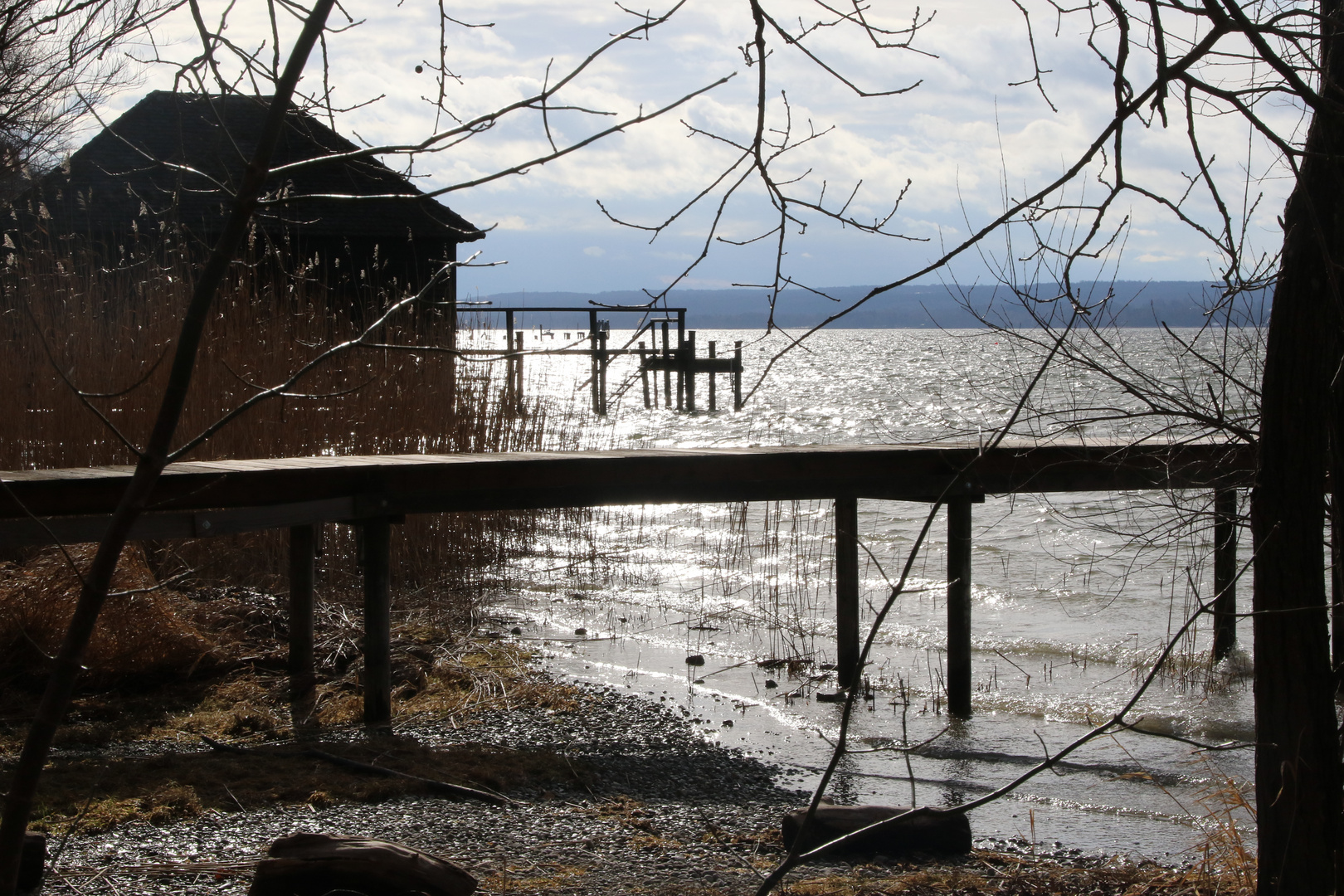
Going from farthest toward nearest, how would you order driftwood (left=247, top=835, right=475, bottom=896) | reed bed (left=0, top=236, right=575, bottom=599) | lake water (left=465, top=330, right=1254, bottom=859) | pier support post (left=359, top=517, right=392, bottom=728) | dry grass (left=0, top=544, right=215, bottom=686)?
reed bed (left=0, top=236, right=575, bottom=599)
dry grass (left=0, top=544, right=215, bottom=686)
pier support post (left=359, top=517, right=392, bottom=728)
lake water (left=465, top=330, right=1254, bottom=859)
driftwood (left=247, top=835, right=475, bottom=896)

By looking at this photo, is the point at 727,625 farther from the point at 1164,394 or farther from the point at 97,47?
the point at 97,47

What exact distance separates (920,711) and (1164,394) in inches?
99.0

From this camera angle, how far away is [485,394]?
8844 millimetres

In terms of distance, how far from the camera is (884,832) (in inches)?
124

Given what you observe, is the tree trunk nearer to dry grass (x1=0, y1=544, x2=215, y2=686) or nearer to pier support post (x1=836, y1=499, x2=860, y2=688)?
pier support post (x1=836, y1=499, x2=860, y2=688)

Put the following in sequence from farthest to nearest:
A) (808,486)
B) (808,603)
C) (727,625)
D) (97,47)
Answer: (808,603) < (727,625) < (808,486) < (97,47)

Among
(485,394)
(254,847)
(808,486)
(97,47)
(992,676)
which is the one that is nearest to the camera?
(97,47)

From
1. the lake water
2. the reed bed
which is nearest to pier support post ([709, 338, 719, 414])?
the lake water

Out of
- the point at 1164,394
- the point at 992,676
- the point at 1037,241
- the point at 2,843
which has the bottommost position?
the point at 992,676

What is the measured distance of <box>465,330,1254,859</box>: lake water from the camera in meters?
3.87

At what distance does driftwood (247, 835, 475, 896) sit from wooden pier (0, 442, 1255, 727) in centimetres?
167

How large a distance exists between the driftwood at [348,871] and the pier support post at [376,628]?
6.56ft

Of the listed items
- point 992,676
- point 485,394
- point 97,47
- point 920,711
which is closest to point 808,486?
point 920,711

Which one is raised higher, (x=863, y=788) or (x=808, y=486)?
(x=808, y=486)
